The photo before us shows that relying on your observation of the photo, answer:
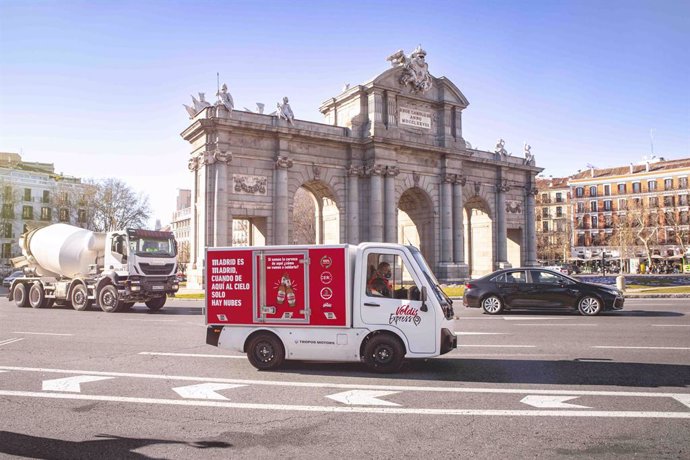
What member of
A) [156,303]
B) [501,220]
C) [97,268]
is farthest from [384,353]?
[501,220]

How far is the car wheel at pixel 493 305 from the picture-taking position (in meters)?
18.4

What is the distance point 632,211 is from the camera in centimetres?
7275

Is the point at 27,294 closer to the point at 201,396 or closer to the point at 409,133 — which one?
the point at 201,396

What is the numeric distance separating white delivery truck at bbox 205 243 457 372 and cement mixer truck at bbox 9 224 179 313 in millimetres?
13484

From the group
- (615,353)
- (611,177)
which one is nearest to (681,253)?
(611,177)

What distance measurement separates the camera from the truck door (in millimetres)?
8500

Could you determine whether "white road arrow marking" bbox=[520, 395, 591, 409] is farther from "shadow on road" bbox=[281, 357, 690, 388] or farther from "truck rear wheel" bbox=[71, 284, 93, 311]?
"truck rear wheel" bbox=[71, 284, 93, 311]

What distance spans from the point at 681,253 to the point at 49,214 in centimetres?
8584

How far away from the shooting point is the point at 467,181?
42.2 meters

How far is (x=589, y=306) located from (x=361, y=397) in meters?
12.9

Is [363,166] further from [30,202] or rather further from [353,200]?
[30,202]

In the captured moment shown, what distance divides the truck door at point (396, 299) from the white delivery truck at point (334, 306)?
2cm

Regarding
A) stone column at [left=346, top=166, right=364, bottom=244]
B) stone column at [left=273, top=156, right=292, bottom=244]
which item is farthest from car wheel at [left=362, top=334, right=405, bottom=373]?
stone column at [left=346, top=166, right=364, bottom=244]

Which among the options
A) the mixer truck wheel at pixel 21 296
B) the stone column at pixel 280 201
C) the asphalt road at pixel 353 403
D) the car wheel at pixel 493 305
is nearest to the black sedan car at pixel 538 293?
the car wheel at pixel 493 305
